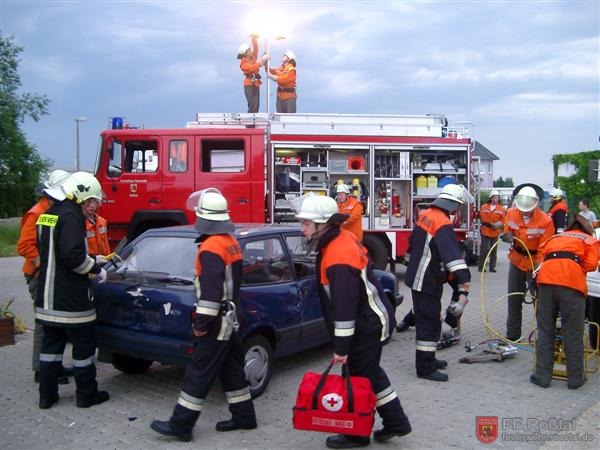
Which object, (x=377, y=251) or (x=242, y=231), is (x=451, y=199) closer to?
(x=242, y=231)

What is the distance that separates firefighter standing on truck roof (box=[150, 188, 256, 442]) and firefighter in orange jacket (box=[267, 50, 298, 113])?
8478 mm

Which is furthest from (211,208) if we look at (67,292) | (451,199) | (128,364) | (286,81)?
(286,81)

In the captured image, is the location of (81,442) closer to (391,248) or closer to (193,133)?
(193,133)

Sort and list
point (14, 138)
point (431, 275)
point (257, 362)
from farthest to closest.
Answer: point (14, 138) < point (431, 275) < point (257, 362)

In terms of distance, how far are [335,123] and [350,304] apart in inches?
308

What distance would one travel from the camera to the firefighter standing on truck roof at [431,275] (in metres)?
5.55

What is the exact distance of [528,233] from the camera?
6691 mm

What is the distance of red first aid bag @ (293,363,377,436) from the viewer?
372 centimetres

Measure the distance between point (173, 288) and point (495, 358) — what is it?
3.63 meters

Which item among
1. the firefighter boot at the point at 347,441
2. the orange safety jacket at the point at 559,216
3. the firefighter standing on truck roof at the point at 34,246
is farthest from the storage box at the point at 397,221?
the firefighter boot at the point at 347,441

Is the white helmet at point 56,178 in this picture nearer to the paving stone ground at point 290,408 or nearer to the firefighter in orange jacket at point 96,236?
the firefighter in orange jacket at point 96,236

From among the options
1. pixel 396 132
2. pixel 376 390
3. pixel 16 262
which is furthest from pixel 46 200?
pixel 16 262

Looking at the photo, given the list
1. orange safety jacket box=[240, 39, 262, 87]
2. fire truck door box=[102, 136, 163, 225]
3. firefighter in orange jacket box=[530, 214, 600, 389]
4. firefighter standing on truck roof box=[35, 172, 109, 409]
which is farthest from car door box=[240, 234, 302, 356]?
orange safety jacket box=[240, 39, 262, 87]

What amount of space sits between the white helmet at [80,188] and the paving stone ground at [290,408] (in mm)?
1753
